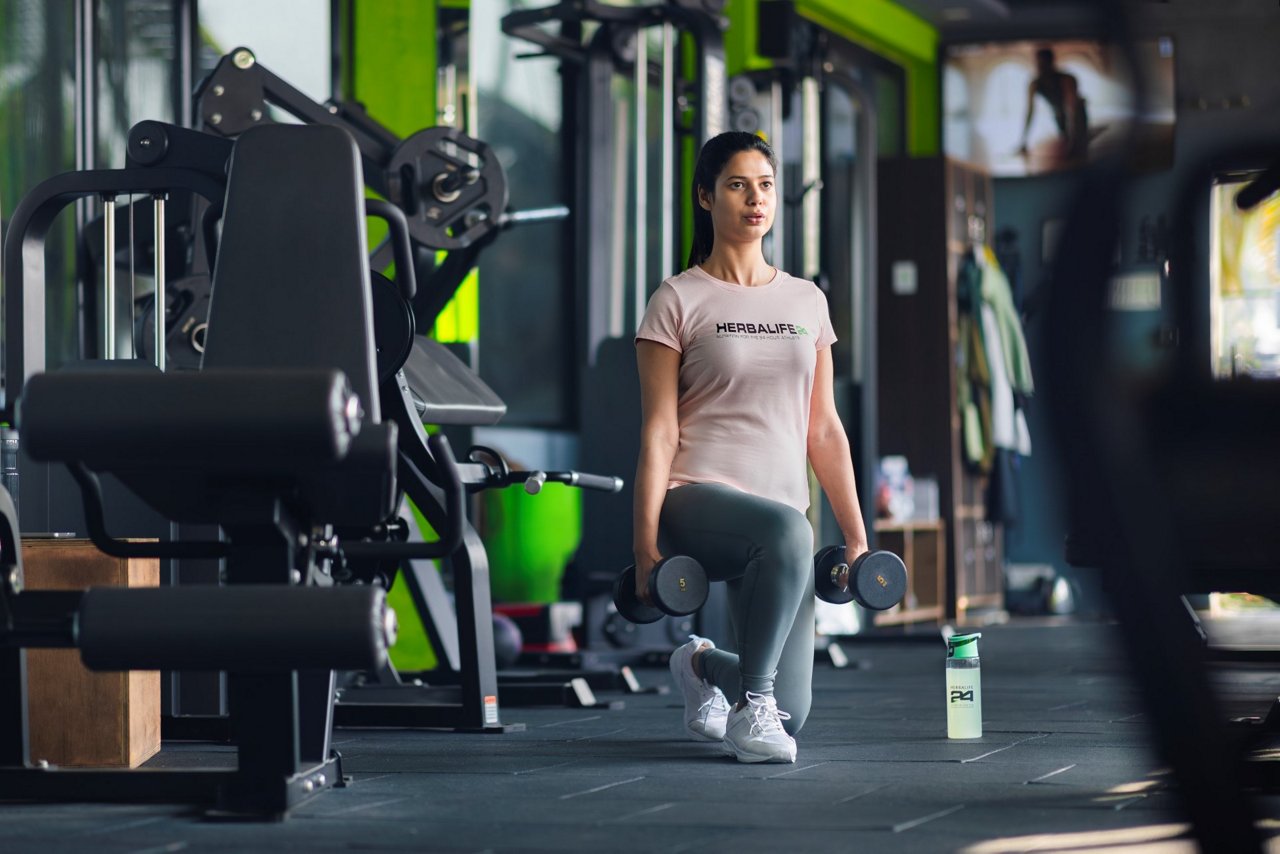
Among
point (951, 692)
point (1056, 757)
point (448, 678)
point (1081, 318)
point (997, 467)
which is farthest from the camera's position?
point (997, 467)

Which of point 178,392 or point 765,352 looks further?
point 765,352

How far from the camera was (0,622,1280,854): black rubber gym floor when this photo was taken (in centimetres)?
208

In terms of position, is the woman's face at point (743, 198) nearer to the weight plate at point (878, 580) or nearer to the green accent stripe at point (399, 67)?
→ the weight plate at point (878, 580)

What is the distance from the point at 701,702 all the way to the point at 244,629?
1217 mm

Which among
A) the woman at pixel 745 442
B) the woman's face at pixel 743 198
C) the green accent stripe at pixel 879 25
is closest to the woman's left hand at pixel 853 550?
the woman at pixel 745 442

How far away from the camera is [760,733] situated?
2.88m

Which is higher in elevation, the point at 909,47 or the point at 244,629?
the point at 909,47

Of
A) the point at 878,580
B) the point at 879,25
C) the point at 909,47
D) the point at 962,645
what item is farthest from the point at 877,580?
the point at 909,47

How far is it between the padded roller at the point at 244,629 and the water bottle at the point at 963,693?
142cm

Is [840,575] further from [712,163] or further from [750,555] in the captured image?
[712,163]

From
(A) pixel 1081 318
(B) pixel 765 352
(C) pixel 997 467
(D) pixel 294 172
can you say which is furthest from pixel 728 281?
(C) pixel 997 467

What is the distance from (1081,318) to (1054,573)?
327 inches

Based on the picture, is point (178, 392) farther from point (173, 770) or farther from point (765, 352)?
point (765, 352)

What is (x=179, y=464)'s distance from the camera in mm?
2178
